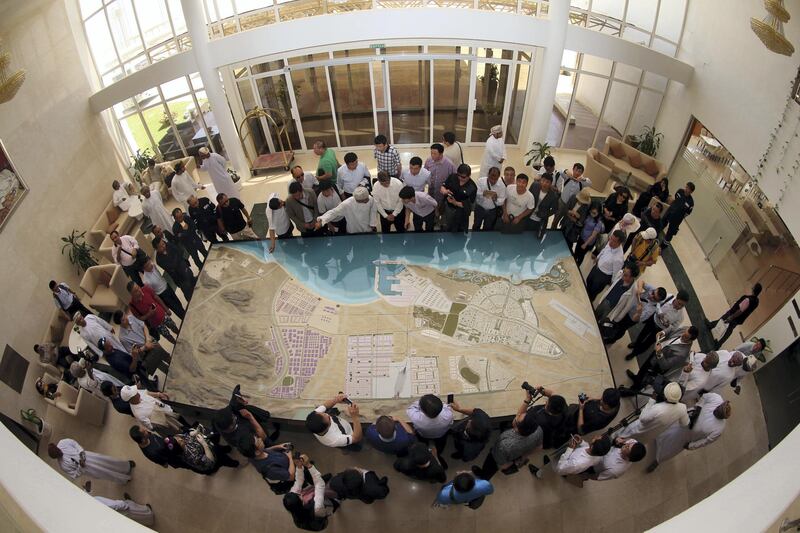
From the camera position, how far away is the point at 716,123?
7.81m

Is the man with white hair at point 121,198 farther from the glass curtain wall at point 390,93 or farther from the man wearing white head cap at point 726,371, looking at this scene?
the man wearing white head cap at point 726,371

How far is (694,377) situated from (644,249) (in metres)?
1.90

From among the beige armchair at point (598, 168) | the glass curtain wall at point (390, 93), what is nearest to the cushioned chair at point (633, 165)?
the beige armchair at point (598, 168)

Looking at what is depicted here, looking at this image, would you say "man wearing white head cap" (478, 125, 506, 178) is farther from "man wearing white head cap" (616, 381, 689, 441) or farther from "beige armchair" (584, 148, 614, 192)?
"man wearing white head cap" (616, 381, 689, 441)

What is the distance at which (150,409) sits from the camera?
199 inches

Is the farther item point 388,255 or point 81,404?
point 388,255

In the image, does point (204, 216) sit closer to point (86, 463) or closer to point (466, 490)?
point (86, 463)

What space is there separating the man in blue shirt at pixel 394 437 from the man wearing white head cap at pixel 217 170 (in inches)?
204

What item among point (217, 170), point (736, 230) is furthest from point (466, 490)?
point (217, 170)

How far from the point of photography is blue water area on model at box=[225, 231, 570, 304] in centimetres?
607

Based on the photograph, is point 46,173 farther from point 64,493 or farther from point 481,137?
point 481,137

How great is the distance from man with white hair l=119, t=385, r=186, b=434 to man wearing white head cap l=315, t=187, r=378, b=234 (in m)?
2.90

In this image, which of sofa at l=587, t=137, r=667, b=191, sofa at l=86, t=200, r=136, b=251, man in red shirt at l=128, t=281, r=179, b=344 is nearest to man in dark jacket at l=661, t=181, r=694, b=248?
sofa at l=587, t=137, r=667, b=191

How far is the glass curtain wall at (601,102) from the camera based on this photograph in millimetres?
9844
